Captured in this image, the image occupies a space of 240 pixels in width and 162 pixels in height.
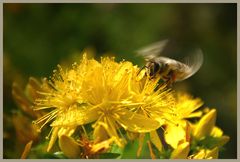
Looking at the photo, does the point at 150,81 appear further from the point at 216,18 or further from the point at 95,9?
the point at 216,18

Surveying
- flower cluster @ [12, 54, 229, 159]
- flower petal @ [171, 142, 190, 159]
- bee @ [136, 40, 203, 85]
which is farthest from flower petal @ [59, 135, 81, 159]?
bee @ [136, 40, 203, 85]

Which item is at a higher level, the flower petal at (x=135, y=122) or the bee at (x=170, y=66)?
the bee at (x=170, y=66)

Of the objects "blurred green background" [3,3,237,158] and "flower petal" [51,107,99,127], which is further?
"blurred green background" [3,3,237,158]

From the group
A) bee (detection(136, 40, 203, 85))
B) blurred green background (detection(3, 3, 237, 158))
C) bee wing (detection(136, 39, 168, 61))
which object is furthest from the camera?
blurred green background (detection(3, 3, 237, 158))

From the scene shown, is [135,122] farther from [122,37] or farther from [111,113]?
[122,37]

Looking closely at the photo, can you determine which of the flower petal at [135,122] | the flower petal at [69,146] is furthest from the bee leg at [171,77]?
the flower petal at [69,146]

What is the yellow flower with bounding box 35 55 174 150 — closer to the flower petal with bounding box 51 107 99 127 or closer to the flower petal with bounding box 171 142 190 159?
the flower petal with bounding box 51 107 99 127

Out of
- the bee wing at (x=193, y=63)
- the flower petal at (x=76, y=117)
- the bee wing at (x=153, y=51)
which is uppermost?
the bee wing at (x=153, y=51)

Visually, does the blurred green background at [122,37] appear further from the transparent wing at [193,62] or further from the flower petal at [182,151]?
the flower petal at [182,151]
